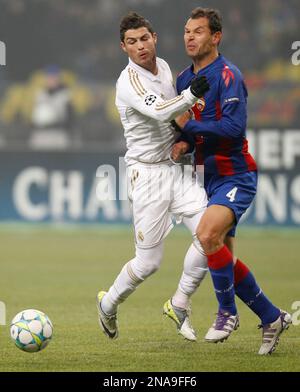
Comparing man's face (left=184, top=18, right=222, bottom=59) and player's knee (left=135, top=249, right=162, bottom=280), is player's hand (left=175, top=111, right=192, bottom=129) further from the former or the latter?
player's knee (left=135, top=249, right=162, bottom=280)

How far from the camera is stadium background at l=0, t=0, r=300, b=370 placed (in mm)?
16500

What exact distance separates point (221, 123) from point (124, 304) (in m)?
3.43

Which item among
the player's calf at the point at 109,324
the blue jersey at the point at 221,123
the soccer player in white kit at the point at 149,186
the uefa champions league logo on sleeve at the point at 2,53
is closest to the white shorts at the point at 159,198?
the soccer player in white kit at the point at 149,186

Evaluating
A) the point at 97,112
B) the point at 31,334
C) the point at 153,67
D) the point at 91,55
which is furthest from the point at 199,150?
the point at 91,55

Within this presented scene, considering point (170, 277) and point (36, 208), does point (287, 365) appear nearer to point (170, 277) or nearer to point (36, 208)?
point (170, 277)

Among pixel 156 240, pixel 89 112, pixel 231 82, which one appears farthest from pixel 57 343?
pixel 89 112

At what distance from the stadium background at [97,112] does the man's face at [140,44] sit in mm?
7137

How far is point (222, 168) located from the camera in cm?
695

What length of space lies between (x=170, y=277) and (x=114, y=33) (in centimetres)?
846

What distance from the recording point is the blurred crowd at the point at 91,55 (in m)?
18.0

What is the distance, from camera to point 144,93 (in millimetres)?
6883

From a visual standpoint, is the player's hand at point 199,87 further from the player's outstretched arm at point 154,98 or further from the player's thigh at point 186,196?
the player's thigh at point 186,196

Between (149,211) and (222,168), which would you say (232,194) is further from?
(149,211)

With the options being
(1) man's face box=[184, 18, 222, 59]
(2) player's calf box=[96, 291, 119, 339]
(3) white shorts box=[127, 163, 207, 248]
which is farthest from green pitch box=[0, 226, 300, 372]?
(1) man's face box=[184, 18, 222, 59]
